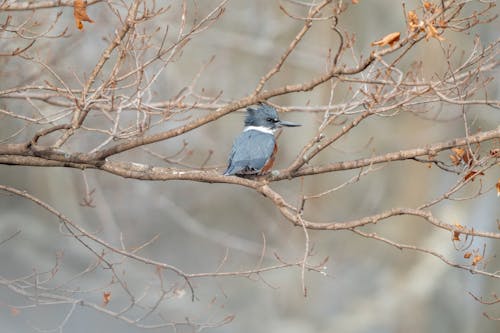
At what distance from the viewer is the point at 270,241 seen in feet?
33.7

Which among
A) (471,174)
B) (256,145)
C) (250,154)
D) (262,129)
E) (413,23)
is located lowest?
(471,174)

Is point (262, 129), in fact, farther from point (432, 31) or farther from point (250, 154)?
point (432, 31)

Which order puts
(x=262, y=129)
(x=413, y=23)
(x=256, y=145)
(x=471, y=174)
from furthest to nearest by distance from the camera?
1. (x=262, y=129)
2. (x=256, y=145)
3. (x=471, y=174)
4. (x=413, y=23)

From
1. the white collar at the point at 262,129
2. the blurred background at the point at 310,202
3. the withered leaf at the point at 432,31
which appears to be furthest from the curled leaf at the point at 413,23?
the blurred background at the point at 310,202

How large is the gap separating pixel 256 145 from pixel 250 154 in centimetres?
14

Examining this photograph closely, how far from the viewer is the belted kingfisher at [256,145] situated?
18.0ft

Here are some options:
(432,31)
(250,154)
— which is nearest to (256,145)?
(250,154)

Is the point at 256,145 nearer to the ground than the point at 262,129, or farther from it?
nearer to the ground

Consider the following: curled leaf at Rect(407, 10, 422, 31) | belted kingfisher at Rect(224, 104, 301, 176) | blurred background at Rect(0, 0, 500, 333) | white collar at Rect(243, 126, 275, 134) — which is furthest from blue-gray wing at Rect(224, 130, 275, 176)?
blurred background at Rect(0, 0, 500, 333)

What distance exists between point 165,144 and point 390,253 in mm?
3112

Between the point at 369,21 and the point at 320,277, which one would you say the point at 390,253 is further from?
the point at 369,21

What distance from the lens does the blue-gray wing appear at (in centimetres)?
548

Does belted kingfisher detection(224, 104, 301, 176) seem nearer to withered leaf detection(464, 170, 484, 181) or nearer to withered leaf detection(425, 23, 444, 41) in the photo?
withered leaf detection(464, 170, 484, 181)

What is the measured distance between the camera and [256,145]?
5.68 metres
